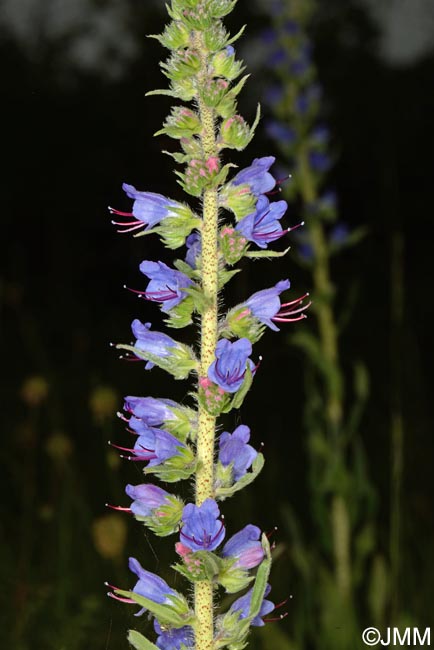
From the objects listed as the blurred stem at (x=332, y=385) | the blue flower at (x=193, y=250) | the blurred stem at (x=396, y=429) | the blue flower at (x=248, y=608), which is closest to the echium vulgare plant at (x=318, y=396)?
the blurred stem at (x=332, y=385)

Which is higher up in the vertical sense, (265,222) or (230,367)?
(265,222)

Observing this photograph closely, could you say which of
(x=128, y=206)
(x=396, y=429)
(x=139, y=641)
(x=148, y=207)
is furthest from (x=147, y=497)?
(x=128, y=206)

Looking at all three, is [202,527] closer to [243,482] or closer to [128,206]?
[243,482]

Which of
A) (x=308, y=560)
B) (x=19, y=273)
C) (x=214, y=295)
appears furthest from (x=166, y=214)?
(x=19, y=273)

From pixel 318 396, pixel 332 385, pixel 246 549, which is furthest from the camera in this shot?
pixel 318 396

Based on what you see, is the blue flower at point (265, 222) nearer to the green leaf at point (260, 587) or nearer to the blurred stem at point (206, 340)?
the blurred stem at point (206, 340)

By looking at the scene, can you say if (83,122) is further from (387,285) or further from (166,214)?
(166,214)
